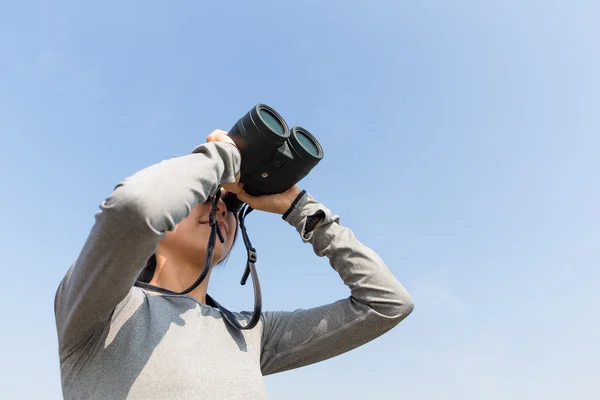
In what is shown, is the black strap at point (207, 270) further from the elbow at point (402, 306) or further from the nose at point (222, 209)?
the elbow at point (402, 306)

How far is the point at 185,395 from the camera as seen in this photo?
4.54 ft

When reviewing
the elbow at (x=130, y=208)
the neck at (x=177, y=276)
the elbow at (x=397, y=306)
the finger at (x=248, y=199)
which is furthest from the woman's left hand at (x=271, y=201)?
the elbow at (x=130, y=208)

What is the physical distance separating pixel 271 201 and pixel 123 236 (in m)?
0.77

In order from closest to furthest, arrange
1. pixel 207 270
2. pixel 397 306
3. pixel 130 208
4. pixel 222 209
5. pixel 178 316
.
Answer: pixel 130 208
pixel 178 316
pixel 207 270
pixel 397 306
pixel 222 209

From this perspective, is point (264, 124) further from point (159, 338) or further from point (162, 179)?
point (159, 338)

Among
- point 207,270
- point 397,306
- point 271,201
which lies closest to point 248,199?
point 271,201

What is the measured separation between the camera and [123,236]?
3.96 feet

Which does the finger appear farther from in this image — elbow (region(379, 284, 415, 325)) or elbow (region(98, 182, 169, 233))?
elbow (region(98, 182, 169, 233))

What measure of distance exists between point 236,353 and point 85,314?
47 centimetres

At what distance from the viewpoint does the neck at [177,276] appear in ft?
5.89

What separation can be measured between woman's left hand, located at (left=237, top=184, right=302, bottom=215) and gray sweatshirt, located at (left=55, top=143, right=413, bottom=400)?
0.04 metres

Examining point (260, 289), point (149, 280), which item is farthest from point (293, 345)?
point (149, 280)

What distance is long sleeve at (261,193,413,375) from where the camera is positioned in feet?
6.00

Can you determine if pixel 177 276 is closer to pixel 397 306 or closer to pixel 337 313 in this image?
pixel 337 313
